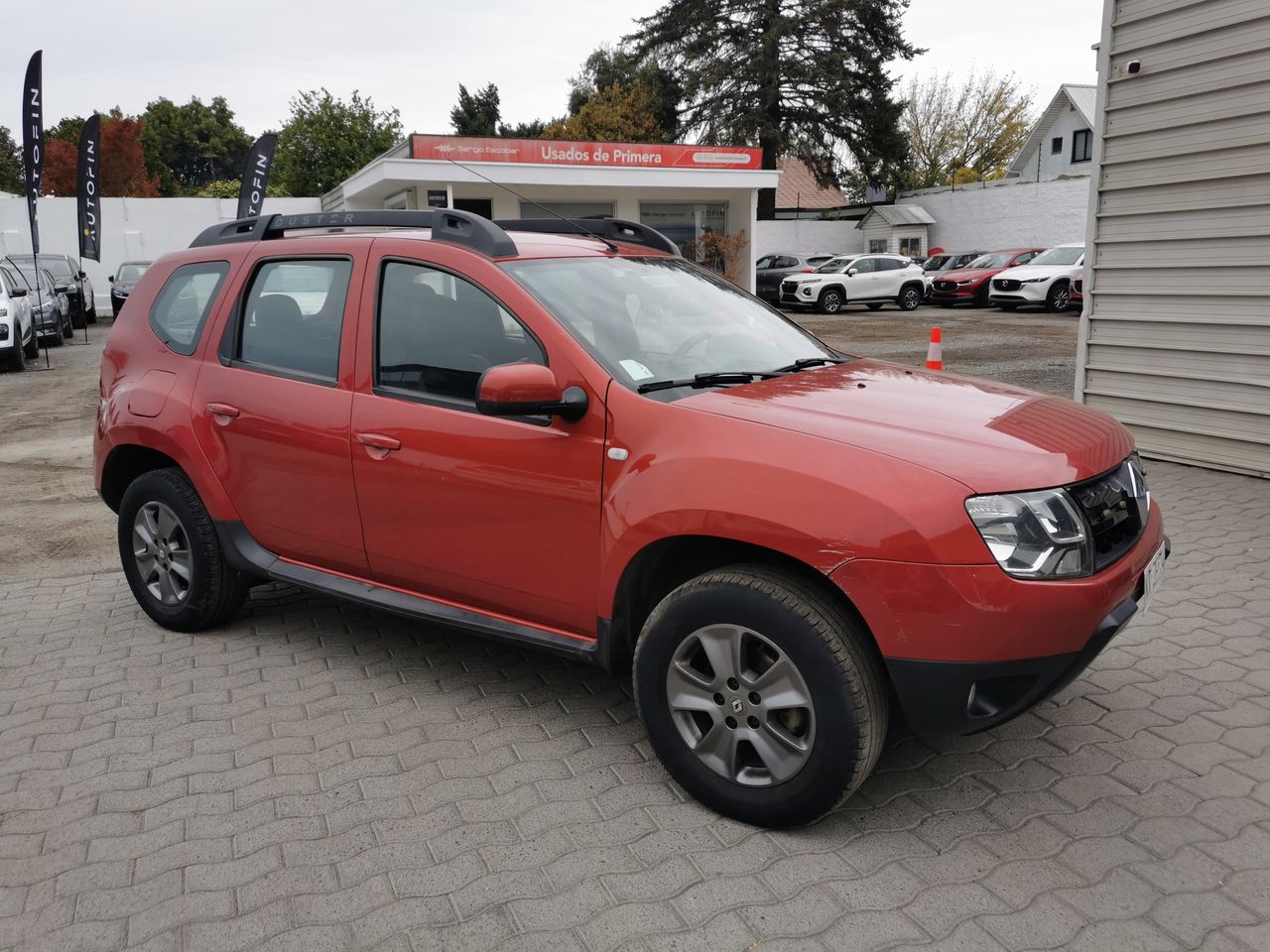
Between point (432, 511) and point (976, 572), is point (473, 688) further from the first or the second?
point (976, 572)

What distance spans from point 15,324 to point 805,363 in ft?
51.7

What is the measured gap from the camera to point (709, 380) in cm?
332

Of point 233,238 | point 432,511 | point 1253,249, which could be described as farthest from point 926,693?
point 1253,249

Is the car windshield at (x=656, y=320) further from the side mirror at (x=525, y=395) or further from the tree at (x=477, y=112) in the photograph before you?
the tree at (x=477, y=112)

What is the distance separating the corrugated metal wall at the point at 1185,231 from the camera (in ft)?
22.5

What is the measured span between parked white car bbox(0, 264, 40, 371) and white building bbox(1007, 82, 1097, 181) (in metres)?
37.4

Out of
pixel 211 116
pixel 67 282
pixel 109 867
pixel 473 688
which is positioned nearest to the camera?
pixel 109 867

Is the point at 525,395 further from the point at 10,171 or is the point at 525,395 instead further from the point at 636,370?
the point at 10,171

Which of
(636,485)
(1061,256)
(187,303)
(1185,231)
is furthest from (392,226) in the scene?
(1061,256)

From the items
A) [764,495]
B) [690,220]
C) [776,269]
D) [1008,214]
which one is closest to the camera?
[764,495]

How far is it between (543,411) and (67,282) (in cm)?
2332

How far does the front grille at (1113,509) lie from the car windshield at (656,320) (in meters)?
1.18

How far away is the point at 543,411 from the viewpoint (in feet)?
10.1

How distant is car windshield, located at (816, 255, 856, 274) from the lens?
88.8ft
